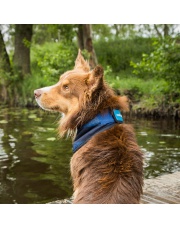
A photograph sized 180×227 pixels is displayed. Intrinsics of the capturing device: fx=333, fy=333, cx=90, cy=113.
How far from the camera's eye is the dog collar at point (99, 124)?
332 cm

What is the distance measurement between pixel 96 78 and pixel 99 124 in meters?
0.46

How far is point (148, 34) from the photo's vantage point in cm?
2828

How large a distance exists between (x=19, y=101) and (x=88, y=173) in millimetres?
17731

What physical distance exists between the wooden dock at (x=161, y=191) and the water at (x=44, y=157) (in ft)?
5.46

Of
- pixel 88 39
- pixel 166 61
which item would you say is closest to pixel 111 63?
pixel 88 39

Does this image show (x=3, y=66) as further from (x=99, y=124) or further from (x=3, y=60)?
(x=99, y=124)

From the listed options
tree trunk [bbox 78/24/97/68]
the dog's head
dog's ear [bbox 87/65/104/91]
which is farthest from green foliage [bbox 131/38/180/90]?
tree trunk [bbox 78/24/97/68]

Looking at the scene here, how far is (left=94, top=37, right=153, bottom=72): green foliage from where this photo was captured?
23.7m

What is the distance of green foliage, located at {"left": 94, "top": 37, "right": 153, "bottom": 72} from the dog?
19742 millimetres

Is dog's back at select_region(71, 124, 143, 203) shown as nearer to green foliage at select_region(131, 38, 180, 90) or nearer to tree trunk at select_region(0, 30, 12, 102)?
green foliage at select_region(131, 38, 180, 90)

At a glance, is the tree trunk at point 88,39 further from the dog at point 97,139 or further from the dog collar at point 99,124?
the dog collar at point 99,124

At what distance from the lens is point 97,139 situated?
10.6ft
